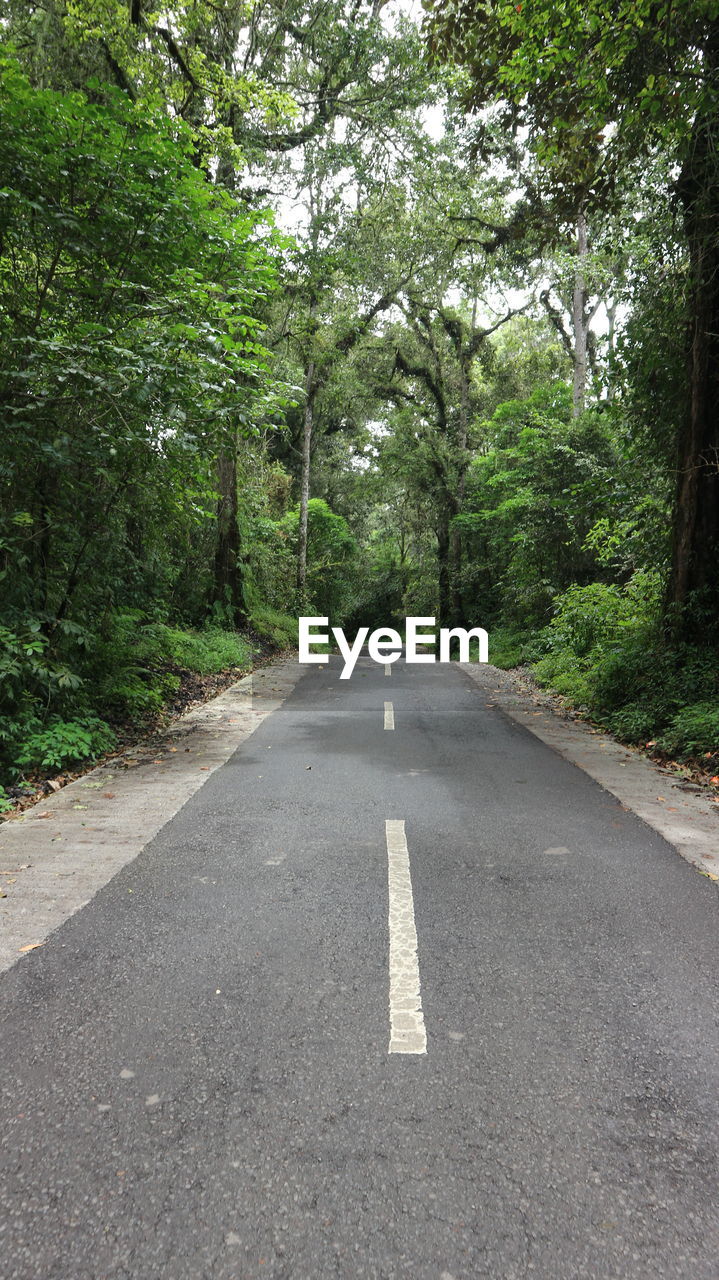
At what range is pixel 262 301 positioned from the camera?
504 inches

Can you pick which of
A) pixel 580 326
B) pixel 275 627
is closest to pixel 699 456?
pixel 275 627

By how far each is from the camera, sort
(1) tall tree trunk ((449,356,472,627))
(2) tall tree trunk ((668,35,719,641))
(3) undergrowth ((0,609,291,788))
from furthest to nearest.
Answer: (1) tall tree trunk ((449,356,472,627)), (2) tall tree trunk ((668,35,719,641)), (3) undergrowth ((0,609,291,788))

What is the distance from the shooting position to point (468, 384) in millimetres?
29516

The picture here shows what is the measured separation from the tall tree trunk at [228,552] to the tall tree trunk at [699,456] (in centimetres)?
1125

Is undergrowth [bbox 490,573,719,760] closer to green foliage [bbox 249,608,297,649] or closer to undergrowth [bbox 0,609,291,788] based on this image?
undergrowth [bbox 0,609,291,788]

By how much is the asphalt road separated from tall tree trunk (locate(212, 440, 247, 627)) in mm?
13777

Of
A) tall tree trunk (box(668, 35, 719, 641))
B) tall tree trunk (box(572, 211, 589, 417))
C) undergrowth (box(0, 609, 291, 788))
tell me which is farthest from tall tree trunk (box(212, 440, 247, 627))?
tall tree trunk (box(668, 35, 719, 641))

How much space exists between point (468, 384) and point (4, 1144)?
30.5m

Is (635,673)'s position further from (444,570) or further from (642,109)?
(444,570)

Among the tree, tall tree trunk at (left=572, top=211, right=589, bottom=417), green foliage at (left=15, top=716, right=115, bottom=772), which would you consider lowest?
green foliage at (left=15, top=716, right=115, bottom=772)

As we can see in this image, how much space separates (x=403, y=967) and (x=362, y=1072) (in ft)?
2.48

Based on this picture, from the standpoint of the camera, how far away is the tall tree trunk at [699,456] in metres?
Result: 8.89

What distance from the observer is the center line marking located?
8.93 ft

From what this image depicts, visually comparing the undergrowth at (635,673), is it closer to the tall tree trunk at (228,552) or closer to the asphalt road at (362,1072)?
the asphalt road at (362,1072)
